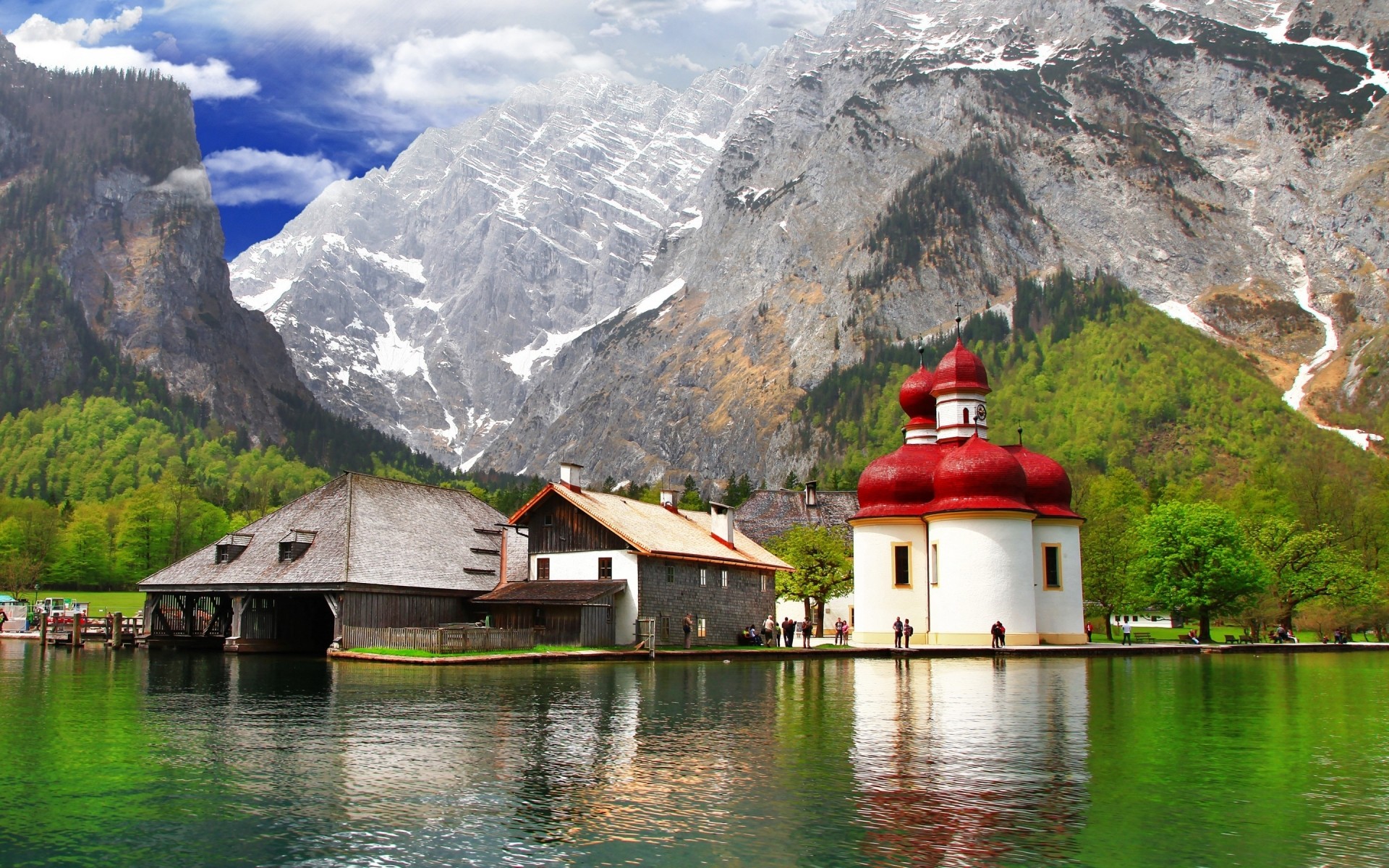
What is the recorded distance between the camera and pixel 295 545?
57.7 metres

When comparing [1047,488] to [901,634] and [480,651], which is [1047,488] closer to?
[901,634]

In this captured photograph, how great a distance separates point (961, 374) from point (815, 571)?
20.2m

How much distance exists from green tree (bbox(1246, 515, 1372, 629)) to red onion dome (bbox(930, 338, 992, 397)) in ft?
90.2

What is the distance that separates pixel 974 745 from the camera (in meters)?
22.4

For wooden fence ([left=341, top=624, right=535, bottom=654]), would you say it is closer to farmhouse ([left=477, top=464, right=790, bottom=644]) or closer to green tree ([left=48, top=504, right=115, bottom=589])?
farmhouse ([left=477, top=464, right=790, bottom=644])

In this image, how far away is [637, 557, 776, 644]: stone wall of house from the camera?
59.8 m

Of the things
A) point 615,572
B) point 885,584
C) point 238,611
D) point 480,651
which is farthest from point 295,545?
point 885,584

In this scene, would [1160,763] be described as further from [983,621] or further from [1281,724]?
[983,621]

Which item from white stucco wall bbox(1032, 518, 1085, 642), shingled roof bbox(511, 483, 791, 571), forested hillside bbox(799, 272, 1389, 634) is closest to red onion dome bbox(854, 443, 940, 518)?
white stucco wall bbox(1032, 518, 1085, 642)

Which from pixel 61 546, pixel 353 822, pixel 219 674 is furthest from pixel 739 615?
pixel 61 546

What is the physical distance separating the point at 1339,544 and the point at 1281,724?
78.4 meters

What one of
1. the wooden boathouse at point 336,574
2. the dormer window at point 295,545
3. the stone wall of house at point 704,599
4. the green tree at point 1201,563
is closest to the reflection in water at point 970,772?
the stone wall of house at point 704,599

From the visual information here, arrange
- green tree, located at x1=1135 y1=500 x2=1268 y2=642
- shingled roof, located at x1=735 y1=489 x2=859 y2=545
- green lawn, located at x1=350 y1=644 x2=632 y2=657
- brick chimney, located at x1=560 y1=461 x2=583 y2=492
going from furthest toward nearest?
shingled roof, located at x1=735 y1=489 x2=859 y2=545, green tree, located at x1=1135 y1=500 x2=1268 y2=642, brick chimney, located at x1=560 y1=461 x2=583 y2=492, green lawn, located at x1=350 y1=644 x2=632 y2=657

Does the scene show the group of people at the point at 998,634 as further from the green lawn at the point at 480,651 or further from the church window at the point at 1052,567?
the green lawn at the point at 480,651
